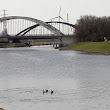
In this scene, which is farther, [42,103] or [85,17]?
[85,17]

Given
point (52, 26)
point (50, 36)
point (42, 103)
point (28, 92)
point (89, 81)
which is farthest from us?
point (52, 26)

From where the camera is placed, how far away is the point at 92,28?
337 feet

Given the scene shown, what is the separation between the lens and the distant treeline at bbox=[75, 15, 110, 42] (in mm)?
100875

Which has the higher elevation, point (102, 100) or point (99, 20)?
point (99, 20)

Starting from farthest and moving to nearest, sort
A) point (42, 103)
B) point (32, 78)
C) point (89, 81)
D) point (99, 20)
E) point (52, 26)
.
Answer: point (52, 26) < point (99, 20) < point (32, 78) < point (89, 81) < point (42, 103)

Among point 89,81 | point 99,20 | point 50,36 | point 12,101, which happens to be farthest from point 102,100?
point 50,36

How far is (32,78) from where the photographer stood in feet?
104

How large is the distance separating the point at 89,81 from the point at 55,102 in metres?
8.14

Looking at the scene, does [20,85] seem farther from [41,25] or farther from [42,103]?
[41,25]

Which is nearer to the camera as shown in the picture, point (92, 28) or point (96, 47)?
point (96, 47)

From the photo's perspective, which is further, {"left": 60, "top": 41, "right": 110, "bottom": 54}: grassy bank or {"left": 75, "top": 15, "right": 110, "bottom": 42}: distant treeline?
{"left": 75, "top": 15, "right": 110, "bottom": 42}: distant treeline

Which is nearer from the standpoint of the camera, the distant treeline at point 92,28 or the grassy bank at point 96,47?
the grassy bank at point 96,47

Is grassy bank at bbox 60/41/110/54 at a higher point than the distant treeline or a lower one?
lower

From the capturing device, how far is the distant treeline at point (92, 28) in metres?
101
